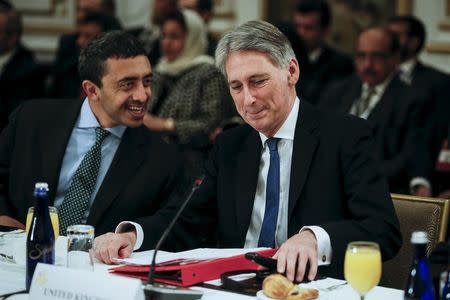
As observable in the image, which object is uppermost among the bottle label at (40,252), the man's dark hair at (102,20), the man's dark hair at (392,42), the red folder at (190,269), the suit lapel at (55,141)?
the man's dark hair at (102,20)

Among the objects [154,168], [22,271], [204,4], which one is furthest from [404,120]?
[22,271]

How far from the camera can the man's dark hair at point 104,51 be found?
3.47 meters

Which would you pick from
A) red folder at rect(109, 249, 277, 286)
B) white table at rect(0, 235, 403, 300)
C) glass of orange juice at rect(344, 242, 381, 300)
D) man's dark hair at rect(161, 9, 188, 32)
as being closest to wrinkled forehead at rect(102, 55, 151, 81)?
white table at rect(0, 235, 403, 300)

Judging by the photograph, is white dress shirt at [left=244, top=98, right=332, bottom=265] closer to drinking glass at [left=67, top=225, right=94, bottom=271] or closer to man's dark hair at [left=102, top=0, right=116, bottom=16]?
drinking glass at [left=67, top=225, right=94, bottom=271]

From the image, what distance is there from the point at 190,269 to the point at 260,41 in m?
0.80

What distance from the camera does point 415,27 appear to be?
605 cm

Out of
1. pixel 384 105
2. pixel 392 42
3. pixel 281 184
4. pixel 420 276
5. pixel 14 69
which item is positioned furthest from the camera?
pixel 14 69

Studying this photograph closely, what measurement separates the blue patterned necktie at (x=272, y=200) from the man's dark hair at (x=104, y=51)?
29.8 inches

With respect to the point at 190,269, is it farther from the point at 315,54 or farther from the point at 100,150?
the point at 315,54

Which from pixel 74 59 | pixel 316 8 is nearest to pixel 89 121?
pixel 316 8

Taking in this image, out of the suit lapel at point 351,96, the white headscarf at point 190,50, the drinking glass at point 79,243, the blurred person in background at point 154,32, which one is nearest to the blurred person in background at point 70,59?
the blurred person in background at point 154,32

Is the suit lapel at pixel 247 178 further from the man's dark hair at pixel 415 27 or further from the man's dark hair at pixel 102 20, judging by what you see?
the man's dark hair at pixel 102 20

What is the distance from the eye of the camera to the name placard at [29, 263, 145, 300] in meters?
2.18

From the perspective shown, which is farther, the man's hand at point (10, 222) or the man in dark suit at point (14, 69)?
the man in dark suit at point (14, 69)
